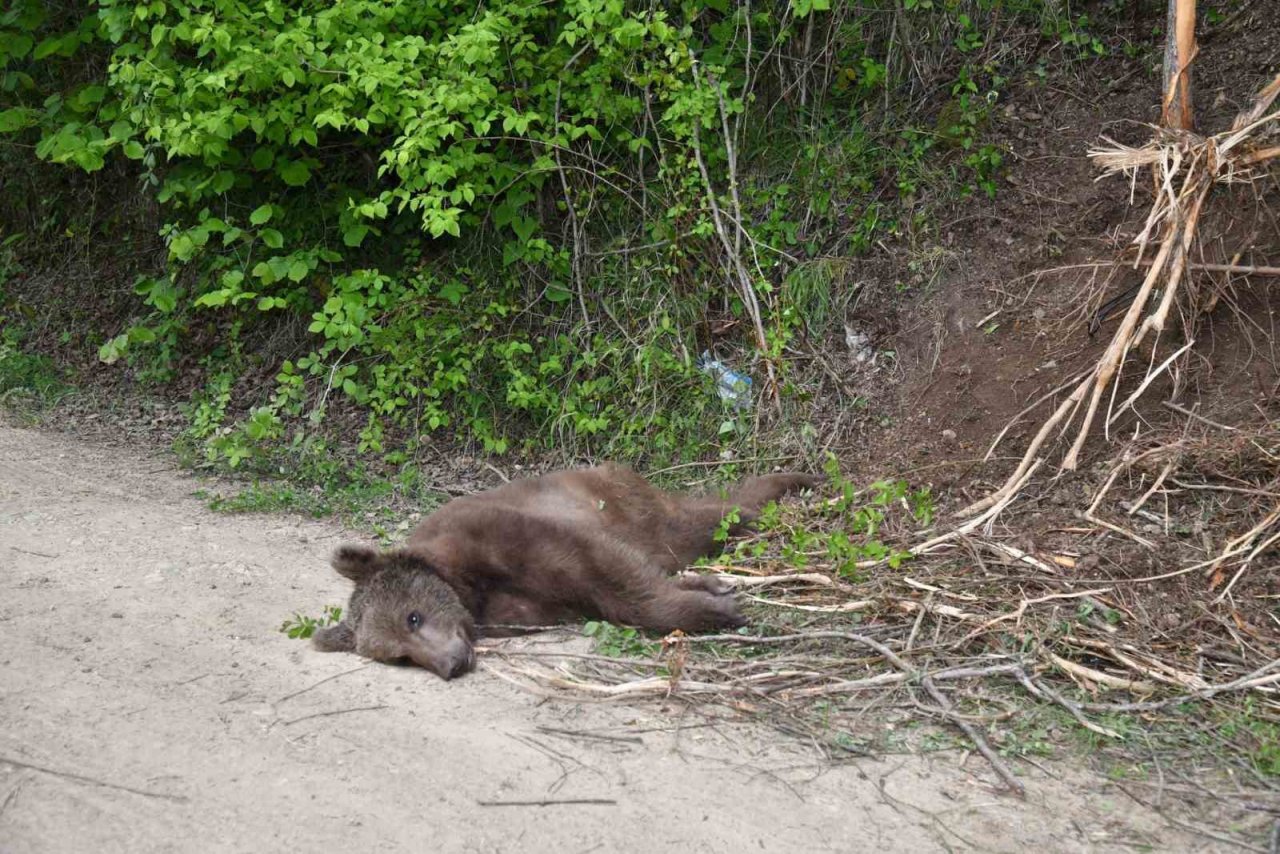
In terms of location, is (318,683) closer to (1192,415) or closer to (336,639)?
(336,639)

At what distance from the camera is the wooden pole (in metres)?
6.28

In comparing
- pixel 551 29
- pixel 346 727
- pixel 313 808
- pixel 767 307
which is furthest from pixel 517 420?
pixel 313 808

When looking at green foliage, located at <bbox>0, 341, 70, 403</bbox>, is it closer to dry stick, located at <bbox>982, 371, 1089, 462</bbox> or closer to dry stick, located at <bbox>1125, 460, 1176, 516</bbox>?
dry stick, located at <bbox>982, 371, 1089, 462</bbox>

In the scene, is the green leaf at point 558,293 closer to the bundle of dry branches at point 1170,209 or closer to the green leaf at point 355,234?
the green leaf at point 355,234

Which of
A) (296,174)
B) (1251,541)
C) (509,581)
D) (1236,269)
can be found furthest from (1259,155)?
(296,174)

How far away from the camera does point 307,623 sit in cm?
556

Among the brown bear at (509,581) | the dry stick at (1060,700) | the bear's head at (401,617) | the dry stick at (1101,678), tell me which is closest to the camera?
the dry stick at (1060,700)

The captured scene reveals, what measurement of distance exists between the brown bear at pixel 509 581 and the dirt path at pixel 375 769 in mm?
175

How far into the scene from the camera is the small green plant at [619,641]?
5.27m

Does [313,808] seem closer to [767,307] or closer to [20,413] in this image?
[767,307]

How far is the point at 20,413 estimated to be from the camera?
378 inches

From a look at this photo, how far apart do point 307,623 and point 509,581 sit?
0.99 m

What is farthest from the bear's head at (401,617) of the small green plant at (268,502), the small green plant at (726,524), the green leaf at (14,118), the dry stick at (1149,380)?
the green leaf at (14,118)

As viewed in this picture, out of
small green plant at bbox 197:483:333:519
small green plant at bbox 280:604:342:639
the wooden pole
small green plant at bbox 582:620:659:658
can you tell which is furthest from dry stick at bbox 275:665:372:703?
the wooden pole
